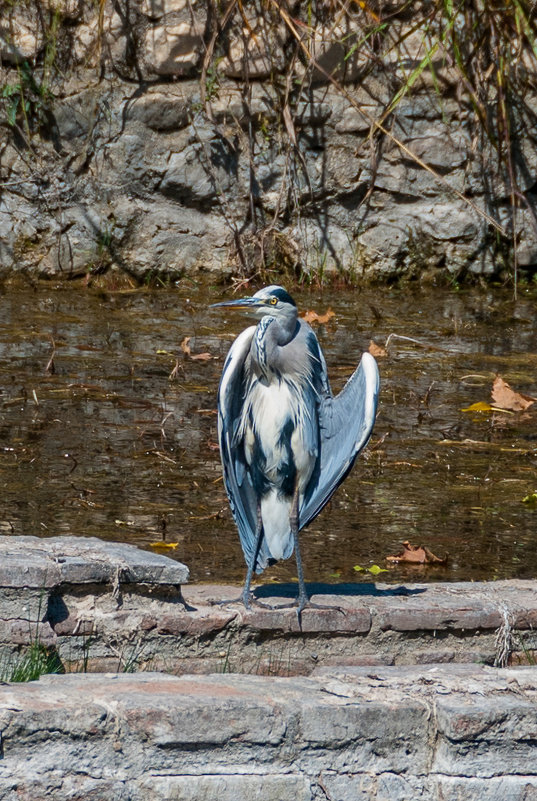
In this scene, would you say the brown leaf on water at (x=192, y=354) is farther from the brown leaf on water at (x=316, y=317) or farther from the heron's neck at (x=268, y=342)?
the heron's neck at (x=268, y=342)

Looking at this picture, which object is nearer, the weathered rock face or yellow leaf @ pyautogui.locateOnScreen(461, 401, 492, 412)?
yellow leaf @ pyautogui.locateOnScreen(461, 401, 492, 412)

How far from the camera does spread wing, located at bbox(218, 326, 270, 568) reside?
11.0 feet

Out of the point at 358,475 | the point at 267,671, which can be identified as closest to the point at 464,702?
the point at 267,671

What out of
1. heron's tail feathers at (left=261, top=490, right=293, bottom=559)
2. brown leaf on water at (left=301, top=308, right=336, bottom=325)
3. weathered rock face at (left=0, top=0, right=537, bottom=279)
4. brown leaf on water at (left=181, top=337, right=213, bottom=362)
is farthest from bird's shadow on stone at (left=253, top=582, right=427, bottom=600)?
weathered rock face at (left=0, top=0, right=537, bottom=279)

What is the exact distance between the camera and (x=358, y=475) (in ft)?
16.3

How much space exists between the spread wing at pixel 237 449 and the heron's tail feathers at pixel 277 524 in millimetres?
32

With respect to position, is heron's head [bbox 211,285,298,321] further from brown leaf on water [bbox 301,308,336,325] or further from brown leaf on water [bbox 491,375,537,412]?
brown leaf on water [bbox 301,308,336,325]

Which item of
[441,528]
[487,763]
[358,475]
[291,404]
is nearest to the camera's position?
[487,763]

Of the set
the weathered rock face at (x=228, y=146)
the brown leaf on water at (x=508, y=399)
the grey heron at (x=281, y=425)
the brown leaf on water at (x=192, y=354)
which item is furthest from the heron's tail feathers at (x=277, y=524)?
the weathered rock face at (x=228, y=146)

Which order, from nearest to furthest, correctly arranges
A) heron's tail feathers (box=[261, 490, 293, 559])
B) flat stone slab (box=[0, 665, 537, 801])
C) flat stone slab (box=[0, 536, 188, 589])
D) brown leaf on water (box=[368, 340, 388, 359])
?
flat stone slab (box=[0, 665, 537, 801]) < flat stone slab (box=[0, 536, 188, 589]) < heron's tail feathers (box=[261, 490, 293, 559]) < brown leaf on water (box=[368, 340, 388, 359])

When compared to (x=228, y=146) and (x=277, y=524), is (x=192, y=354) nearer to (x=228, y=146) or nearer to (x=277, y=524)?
(x=228, y=146)

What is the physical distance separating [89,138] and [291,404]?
478 cm

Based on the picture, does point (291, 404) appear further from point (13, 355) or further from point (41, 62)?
point (41, 62)

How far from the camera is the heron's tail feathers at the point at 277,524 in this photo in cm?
351
